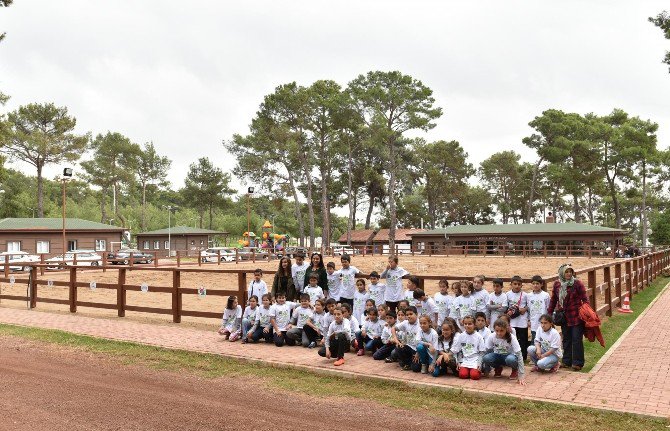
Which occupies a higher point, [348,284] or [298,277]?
[298,277]

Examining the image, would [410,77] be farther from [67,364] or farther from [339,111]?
[67,364]

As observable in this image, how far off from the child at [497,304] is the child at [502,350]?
2.66 ft

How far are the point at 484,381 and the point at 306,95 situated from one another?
48.9 metres

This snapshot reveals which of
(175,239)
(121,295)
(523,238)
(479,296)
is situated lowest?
(121,295)

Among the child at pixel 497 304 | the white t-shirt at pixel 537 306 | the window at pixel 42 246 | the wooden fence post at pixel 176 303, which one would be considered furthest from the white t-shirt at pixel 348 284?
the window at pixel 42 246

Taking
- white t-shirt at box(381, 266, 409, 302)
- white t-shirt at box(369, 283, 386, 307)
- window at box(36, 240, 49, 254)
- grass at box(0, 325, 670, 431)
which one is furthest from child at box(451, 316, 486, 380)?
window at box(36, 240, 49, 254)

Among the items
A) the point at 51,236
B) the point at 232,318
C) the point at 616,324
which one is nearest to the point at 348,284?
the point at 232,318

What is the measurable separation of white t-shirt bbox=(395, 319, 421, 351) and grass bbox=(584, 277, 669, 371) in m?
2.44

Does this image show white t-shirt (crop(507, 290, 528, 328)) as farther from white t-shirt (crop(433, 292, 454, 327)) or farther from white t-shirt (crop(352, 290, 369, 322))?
white t-shirt (crop(352, 290, 369, 322))

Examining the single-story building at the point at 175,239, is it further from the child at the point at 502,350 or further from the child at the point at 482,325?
the child at the point at 502,350

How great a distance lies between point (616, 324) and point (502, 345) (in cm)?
602

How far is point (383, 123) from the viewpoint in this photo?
170ft

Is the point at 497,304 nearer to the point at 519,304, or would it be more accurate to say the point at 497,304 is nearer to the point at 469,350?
the point at 519,304

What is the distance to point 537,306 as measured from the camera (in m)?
8.52
